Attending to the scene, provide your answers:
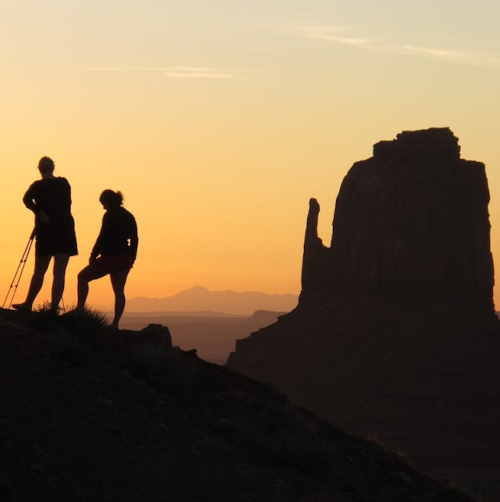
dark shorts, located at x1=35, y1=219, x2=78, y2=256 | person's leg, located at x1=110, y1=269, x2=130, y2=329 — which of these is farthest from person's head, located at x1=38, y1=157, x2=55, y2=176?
person's leg, located at x1=110, y1=269, x2=130, y2=329

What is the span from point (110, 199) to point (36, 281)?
1308mm

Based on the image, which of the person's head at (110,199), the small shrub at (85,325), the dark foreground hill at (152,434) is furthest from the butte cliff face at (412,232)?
the small shrub at (85,325)

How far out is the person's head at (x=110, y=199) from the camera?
16.9 metres

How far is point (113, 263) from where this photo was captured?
16.8 m

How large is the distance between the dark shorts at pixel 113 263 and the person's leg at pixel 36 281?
0.65 metres

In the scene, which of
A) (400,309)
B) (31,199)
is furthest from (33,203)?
(400,309)

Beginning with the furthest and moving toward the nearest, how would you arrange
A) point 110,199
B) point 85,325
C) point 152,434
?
point 110,199
point 85,325
point 152,434

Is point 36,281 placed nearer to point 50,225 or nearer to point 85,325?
point 50,225

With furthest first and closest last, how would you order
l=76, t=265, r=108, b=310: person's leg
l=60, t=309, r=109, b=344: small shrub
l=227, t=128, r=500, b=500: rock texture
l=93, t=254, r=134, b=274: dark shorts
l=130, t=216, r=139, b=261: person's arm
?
1. l=227, t=128, r=500, b=500: rock texture
2. l=130, t=216, r=139, b=261: person's arm
3. l=93, t=254, r=134, b=274: dark shorts
4. l=76, t=265, r=108, b=310: person's leg
5. l=60, t=309, r=109, b=344: small shrub

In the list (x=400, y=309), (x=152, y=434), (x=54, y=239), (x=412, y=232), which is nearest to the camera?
(x=152, y=434)

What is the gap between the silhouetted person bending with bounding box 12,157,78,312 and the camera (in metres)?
16.1

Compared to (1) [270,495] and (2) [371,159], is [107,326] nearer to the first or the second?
(1) [270,495]

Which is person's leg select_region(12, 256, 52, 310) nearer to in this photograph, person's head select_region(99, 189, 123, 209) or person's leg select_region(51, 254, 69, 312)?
person's leg select_region(51, 254, 69, 312)

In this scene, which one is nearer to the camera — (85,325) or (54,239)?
(85,325)
